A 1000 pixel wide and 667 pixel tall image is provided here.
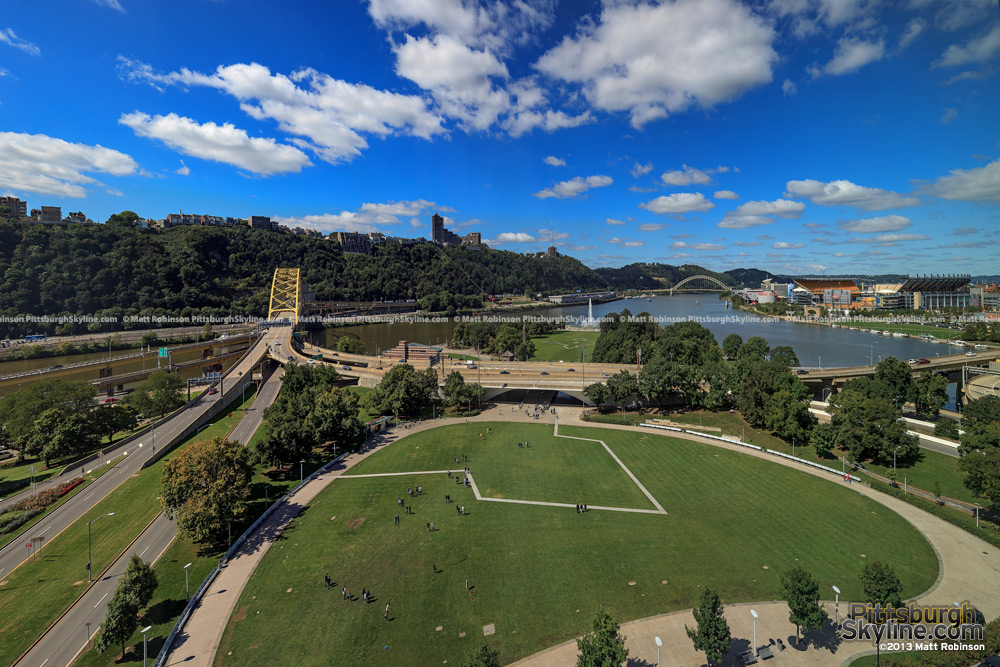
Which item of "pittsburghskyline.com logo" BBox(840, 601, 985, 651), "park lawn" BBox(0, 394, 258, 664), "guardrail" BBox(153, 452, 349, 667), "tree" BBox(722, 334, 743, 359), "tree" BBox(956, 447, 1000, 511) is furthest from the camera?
"tree" BBox(722, 334, 743, 359)

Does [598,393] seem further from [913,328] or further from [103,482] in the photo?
[913,328]

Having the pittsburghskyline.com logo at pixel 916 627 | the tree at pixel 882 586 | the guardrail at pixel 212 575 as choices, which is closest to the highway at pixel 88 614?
the guardrail at pixel 212 575

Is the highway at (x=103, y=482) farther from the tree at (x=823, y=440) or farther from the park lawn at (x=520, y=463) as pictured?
the tree at (x=823, y=440)

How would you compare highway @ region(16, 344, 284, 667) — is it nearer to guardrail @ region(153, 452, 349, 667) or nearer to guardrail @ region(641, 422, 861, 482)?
guardrail @ region(153, 452, 349, 667)

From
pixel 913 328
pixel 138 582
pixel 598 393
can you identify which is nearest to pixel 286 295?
pixel 598 393

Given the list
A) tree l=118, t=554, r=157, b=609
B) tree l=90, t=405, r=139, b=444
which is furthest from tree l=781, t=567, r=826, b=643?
tree l=90, t=405, r=139, b=444

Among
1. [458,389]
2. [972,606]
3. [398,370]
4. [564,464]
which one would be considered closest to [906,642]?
[972,606]

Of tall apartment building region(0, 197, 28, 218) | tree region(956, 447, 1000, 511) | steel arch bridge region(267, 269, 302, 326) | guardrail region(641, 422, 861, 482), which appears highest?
tall apartment building region(0, 197, 28, 218)

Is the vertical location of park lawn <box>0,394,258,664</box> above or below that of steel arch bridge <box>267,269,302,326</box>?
below
